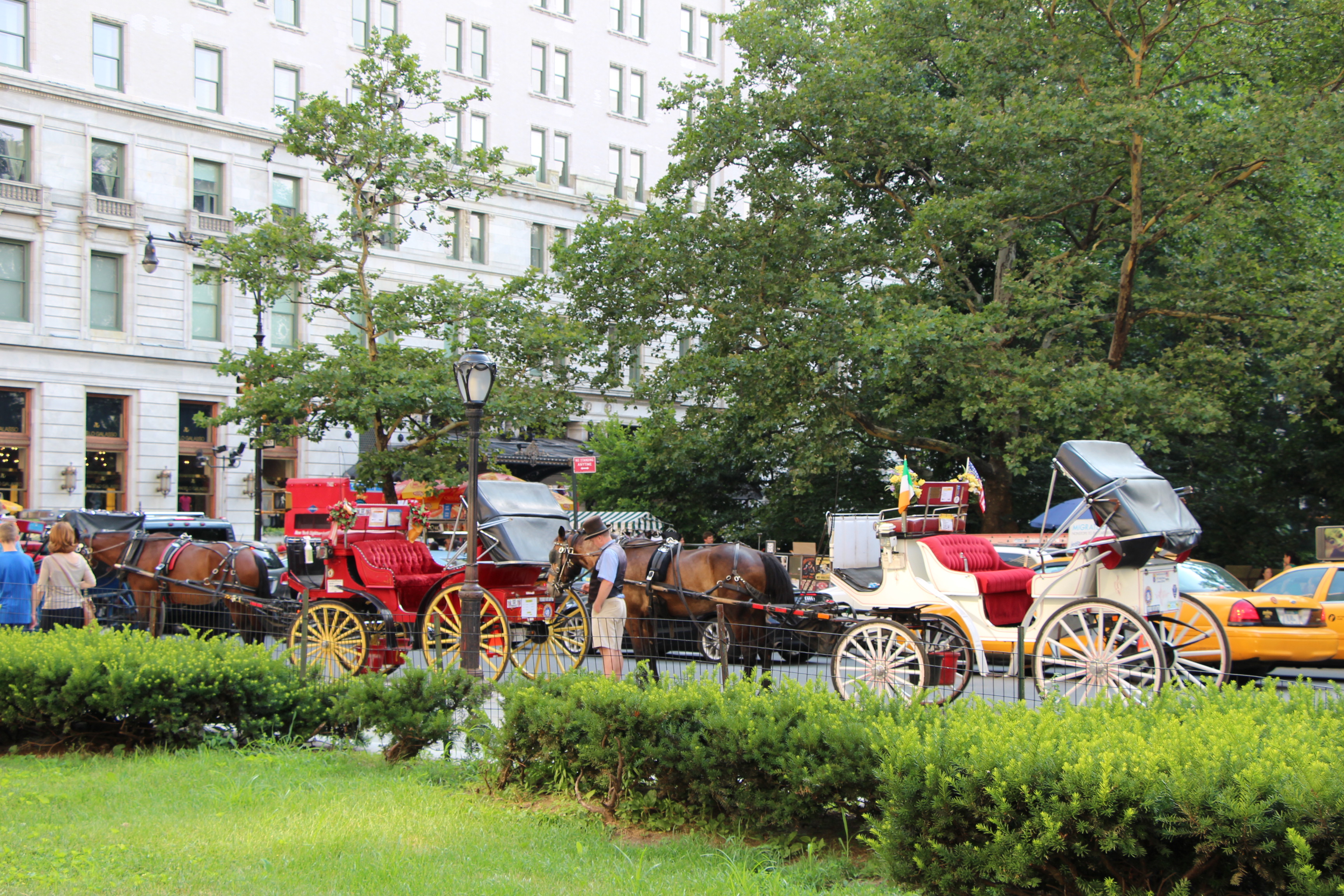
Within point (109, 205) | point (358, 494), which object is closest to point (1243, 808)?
point (358, 494)

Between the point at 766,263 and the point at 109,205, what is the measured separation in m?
24.7

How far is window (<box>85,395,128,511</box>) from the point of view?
39.1 metres

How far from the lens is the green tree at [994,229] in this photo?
21.6 m

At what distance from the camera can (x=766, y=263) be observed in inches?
1030

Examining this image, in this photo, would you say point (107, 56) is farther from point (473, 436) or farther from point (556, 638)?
point (556, 638)

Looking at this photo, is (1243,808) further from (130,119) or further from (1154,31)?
(130,119)

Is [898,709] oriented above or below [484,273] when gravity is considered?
below

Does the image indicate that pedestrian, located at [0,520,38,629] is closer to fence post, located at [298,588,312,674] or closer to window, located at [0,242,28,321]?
fence post, located at [298,588,312,674]

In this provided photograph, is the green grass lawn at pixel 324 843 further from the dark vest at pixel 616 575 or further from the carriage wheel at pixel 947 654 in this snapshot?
the carriage wheel at pixel 947 654

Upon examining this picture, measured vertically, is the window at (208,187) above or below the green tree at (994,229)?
above

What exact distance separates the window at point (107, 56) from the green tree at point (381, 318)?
16.6 meters

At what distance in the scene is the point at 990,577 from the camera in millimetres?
12086

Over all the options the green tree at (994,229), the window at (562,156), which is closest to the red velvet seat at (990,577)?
the green tree at (994,229)

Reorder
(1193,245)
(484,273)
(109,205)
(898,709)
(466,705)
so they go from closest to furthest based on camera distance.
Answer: (898,709)
(466,705)
(1193,245)
(109,205)
(484,273)
